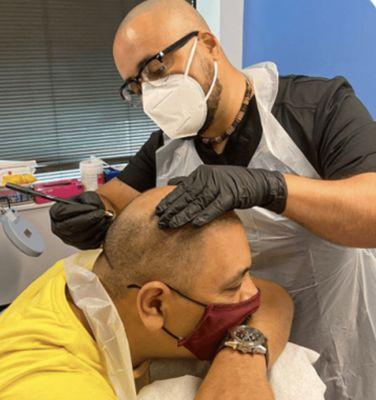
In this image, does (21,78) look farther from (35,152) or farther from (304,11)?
(304,11)

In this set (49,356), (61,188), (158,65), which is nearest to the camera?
(49,356)

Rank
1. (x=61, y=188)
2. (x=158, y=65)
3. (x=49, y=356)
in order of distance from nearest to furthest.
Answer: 1. (x=49, y=356)
2. (x=158, y=65)
3. (x=61, y=188)

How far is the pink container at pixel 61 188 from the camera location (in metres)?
2.49

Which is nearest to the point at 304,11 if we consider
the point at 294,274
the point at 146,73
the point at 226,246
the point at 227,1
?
the point at 227,1

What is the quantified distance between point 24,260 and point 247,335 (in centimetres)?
207

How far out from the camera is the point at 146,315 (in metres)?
0.90

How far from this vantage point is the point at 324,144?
42.9 inches

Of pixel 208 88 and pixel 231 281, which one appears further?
pixel 208 88

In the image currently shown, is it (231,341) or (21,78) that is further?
(21,78)

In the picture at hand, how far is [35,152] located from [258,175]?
232 cm

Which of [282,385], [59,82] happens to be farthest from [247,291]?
[59,82]

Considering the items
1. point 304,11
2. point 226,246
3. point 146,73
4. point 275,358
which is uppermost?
Result: point 304,11

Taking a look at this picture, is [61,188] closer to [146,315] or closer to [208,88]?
[208,88]

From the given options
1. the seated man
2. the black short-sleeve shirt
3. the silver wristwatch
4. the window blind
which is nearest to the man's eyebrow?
the seated man
